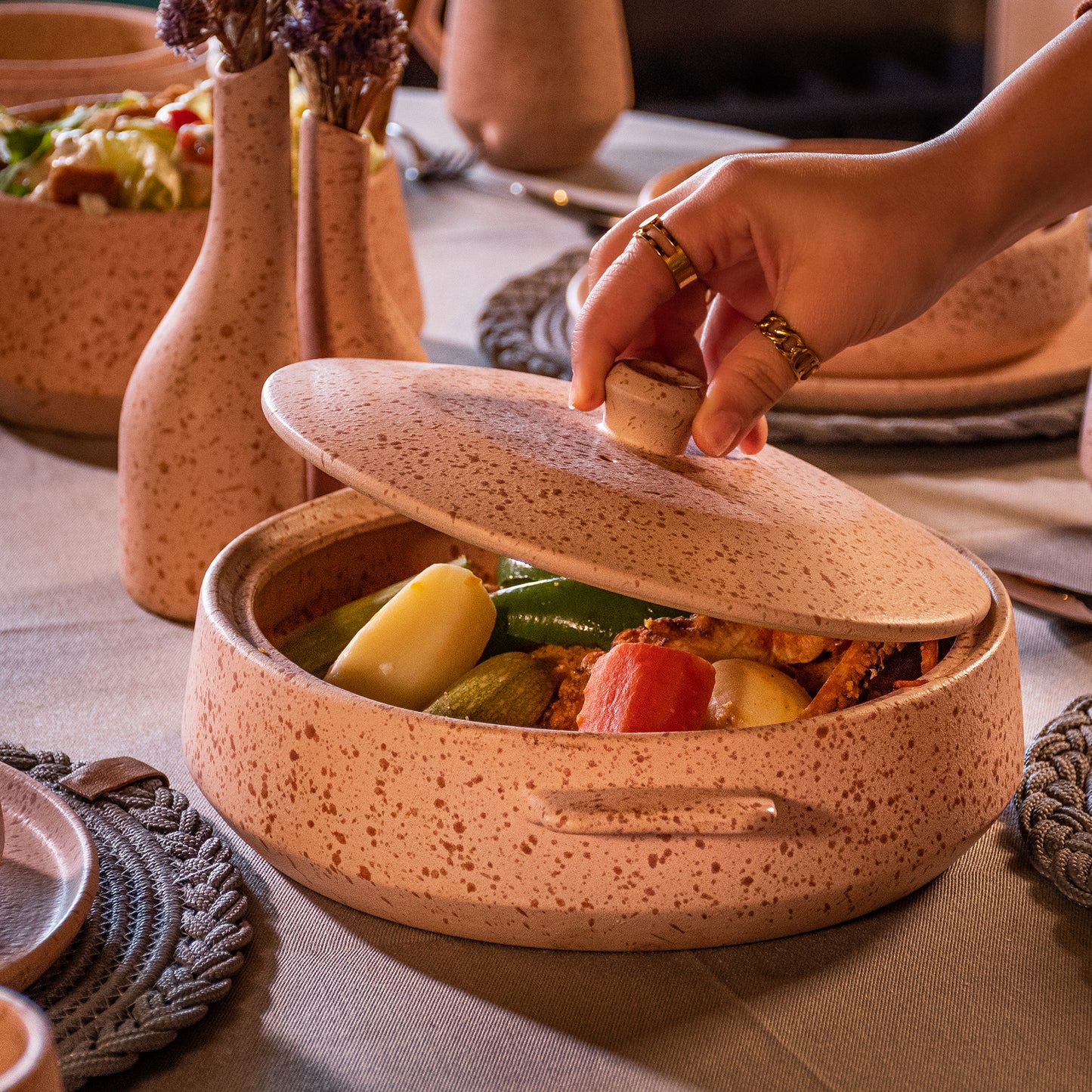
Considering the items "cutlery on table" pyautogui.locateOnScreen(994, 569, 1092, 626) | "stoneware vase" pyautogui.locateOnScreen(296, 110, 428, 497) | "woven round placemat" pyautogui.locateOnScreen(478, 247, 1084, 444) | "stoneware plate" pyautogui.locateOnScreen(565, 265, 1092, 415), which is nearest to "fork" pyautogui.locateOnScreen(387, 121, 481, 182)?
"woven round placemat" pyautogui.locateOnScreen(478, 247, 1084, 444)

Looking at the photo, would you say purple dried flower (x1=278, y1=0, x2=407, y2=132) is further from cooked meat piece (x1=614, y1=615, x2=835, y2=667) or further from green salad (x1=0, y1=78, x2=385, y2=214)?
cooked meat piece (x1=614, y1=615, x2=835, y2=667)

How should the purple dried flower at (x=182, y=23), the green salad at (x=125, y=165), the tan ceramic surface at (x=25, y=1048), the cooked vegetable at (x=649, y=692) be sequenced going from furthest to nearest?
the green salad at (x=125, y=165) → the purple dried flower at (x=182, y=23) → the cooked vegetable at (x=649, y=692) → the tan ceramic surface at (x=25, y=1048)

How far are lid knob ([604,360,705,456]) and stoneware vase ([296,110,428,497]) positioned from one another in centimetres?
33

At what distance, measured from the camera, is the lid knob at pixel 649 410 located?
66cm

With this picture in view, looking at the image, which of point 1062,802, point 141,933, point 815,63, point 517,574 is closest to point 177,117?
point 517,574

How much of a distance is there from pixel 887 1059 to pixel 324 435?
0.37 m

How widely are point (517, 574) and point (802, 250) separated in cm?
27

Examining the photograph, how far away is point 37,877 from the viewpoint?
1.94ft

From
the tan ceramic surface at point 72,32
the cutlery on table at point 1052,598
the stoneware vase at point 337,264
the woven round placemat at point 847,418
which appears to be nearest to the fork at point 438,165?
the tan ceramic surface at point 72,32

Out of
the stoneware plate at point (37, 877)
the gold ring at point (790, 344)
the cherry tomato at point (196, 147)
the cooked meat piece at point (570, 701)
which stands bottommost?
the stoneware plate at point (37, 877)

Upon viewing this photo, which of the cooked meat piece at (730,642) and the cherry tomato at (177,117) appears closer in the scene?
the cooked meat piece at (730,642)

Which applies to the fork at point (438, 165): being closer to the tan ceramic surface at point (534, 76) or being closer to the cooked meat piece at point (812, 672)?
the tan ceramic surface at point (534, 76)

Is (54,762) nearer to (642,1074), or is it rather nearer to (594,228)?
(642,1074)

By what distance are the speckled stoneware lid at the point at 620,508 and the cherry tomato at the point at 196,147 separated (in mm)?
567
